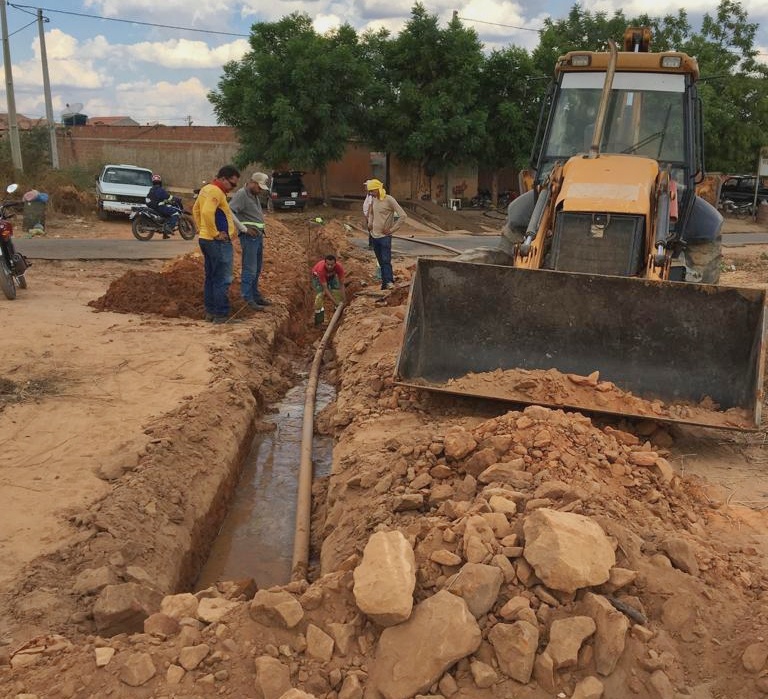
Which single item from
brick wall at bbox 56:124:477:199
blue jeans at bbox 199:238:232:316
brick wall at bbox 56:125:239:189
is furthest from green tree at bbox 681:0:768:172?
blue jeans at bbox 199:238:232:316

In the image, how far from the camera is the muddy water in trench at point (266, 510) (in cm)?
571

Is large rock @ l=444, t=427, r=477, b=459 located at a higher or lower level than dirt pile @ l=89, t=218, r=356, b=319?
higher

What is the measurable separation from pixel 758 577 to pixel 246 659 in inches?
100

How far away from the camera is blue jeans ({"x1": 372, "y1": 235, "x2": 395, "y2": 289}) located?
12.2 metres

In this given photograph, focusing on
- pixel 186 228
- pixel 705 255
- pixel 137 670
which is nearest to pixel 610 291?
pixel 705 255

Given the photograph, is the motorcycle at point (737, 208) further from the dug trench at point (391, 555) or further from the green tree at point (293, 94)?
the dug trench at point (391, 555)

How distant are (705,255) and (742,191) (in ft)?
100

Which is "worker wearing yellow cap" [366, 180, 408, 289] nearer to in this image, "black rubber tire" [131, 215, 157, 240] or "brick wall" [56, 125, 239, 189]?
"black rubber tire" [131, 215, 157, 240]

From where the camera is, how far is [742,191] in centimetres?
3525

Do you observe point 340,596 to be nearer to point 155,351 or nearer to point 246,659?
point 246,659

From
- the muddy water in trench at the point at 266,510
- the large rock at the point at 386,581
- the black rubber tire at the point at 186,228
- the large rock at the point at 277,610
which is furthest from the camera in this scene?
the black rubber tire at the point at 186,228

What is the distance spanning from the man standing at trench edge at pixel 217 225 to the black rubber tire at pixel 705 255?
532 cm

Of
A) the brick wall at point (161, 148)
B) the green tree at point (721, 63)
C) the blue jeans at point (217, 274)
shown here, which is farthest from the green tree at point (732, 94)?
the blue jeans at point (217, 274)

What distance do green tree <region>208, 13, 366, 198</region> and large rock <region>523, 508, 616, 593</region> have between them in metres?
25.5
